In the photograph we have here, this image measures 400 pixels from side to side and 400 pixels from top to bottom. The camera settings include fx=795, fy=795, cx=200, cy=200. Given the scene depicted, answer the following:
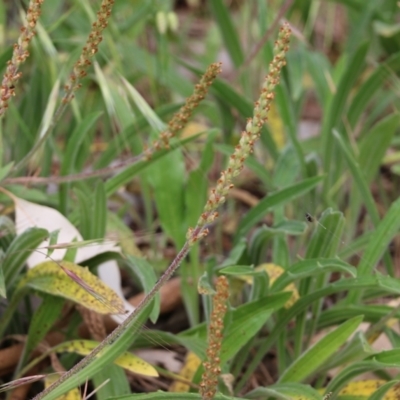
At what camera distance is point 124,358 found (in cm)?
136

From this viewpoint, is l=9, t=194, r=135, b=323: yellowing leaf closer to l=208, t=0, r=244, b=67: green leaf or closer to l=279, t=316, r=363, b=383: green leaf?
l=279, t=316, r=363, b=383: green leaf

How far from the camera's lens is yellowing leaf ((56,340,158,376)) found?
132cm

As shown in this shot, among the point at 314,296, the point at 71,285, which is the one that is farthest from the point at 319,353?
the point at 71,285

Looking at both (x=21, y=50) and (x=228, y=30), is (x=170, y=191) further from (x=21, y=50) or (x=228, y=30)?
(x=21, y=50)

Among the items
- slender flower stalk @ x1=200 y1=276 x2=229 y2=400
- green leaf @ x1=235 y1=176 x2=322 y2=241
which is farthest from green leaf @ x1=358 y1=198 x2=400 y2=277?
slender flower stalk @ x1=200 y1=276 x2=229 y2=400

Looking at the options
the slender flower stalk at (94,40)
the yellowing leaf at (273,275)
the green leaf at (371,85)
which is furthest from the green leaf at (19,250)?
the green leaf at (371,85)

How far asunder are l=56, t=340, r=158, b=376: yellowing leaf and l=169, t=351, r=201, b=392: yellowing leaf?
13 centimetres

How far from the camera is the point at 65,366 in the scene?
1.48 m

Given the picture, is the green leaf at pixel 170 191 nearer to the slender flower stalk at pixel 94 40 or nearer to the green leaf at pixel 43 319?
the green leaf at pixel 43 319

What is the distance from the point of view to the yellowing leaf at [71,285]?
1.32 metres

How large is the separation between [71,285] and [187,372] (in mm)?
285

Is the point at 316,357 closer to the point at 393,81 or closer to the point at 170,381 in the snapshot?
the point at 170,381

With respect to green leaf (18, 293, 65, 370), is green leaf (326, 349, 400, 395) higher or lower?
lower

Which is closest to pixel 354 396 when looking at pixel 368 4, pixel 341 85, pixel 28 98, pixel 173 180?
pixel 173 180
